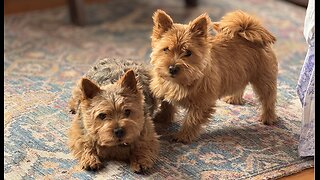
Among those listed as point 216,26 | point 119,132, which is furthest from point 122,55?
point 119,132

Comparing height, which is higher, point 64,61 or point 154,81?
point 154,81

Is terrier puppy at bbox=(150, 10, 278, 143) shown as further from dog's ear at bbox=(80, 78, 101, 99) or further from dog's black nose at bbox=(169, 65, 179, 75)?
dog's ear at bbox=(80, 78, 101, 99)

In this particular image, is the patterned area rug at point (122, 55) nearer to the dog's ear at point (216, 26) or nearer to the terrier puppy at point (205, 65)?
the terrier puppy at point (205, 65)

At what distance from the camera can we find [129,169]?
7.02 ft

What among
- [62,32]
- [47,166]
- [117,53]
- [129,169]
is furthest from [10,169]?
[62,32]

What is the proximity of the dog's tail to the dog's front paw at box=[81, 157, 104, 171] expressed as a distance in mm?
774

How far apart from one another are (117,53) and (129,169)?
4.35ft

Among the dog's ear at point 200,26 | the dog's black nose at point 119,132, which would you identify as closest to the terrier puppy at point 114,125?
the dog's black nose at point 119,132

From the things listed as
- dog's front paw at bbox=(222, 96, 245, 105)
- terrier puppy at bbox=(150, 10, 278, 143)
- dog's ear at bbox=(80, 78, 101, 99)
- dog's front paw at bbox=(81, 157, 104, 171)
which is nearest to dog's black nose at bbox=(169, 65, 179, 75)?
terrier puppy at bbox=(150, 10, 278, 143)

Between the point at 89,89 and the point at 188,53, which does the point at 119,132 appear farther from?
the point at 188,53

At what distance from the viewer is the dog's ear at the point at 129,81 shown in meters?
2.06

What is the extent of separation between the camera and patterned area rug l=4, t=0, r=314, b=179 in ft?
7.11

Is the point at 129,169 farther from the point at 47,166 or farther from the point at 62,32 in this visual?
the point at 62,32

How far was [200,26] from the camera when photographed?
2178 millimetres
